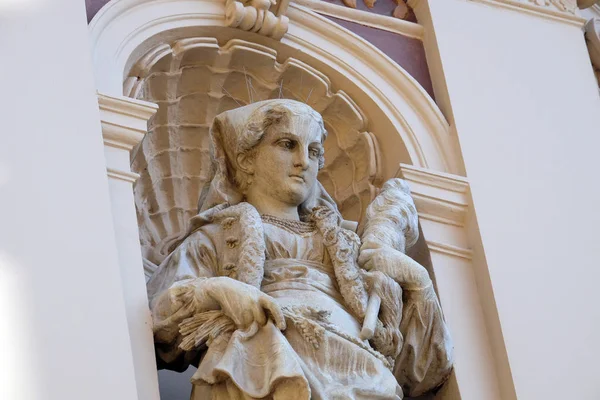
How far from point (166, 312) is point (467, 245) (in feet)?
A: 4.67

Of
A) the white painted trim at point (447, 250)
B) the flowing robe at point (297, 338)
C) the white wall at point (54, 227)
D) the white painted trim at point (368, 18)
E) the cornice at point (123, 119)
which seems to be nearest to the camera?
the white wall at point (54, 227)

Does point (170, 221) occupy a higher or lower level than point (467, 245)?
higher

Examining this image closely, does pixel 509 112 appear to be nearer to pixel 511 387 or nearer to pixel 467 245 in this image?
pixel 467 245

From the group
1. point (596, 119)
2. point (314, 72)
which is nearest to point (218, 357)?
point (314, 72)

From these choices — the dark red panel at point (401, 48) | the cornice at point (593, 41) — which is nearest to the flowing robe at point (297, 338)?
the dark red panel at point (401, 48)

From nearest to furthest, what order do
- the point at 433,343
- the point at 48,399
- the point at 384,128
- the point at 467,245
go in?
the point at 48,399 < the point at 433,343 < the point at 467,245 < the point at 384,128

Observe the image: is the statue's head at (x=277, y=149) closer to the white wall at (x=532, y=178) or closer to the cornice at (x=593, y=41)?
the white wall at (x=532, y=178)

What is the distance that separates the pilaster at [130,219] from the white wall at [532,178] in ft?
4.28

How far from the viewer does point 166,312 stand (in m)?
4.85

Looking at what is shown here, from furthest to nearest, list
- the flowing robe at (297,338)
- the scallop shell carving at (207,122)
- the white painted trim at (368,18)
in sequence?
the white painted trim at (368,18) → the scallop shell carving at (207,122) → the flowing robe at (297,338)

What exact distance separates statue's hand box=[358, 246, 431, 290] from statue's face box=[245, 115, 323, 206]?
389mm

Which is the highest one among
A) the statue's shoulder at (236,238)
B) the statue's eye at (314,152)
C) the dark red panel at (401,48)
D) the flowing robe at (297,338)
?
the dark red panel at (401,48)

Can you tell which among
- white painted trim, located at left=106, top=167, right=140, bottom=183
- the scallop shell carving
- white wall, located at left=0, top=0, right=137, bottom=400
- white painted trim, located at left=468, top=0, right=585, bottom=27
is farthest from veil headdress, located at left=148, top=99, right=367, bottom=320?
white painted trim, located at left=468, top=0, right=585, bottom=27

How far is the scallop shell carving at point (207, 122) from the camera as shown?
6199 millimetres
